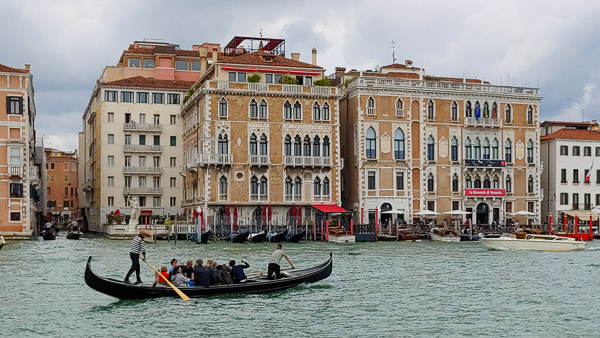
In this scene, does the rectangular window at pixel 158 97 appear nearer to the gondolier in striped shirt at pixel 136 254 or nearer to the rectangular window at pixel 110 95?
the rectangular window at pixel 110 95

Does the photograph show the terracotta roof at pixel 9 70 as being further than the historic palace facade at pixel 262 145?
No

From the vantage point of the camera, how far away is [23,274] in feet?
83.6

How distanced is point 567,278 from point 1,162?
1161 inches

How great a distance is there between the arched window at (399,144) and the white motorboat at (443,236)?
5358 mm

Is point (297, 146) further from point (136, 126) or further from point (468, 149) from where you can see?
point (136, 126)

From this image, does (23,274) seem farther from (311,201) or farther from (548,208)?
(548,208)

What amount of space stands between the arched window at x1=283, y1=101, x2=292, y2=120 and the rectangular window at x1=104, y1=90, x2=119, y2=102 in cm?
1215

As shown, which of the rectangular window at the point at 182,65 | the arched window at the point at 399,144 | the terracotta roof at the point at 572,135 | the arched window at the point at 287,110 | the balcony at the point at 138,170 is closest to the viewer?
the arched window at the point at 287,110

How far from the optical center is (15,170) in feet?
143

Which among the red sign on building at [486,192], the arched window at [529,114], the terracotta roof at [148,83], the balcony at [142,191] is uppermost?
the terracotta roof at [148,83]

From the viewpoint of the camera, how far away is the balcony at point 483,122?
49188 mm

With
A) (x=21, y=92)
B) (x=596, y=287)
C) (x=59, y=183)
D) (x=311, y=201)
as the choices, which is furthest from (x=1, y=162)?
(x=59, y=183)

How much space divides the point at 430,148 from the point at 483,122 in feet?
10.9

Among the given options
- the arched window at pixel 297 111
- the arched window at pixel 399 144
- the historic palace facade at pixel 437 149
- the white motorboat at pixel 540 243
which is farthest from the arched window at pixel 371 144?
the white motorboat at pixel 540 243
